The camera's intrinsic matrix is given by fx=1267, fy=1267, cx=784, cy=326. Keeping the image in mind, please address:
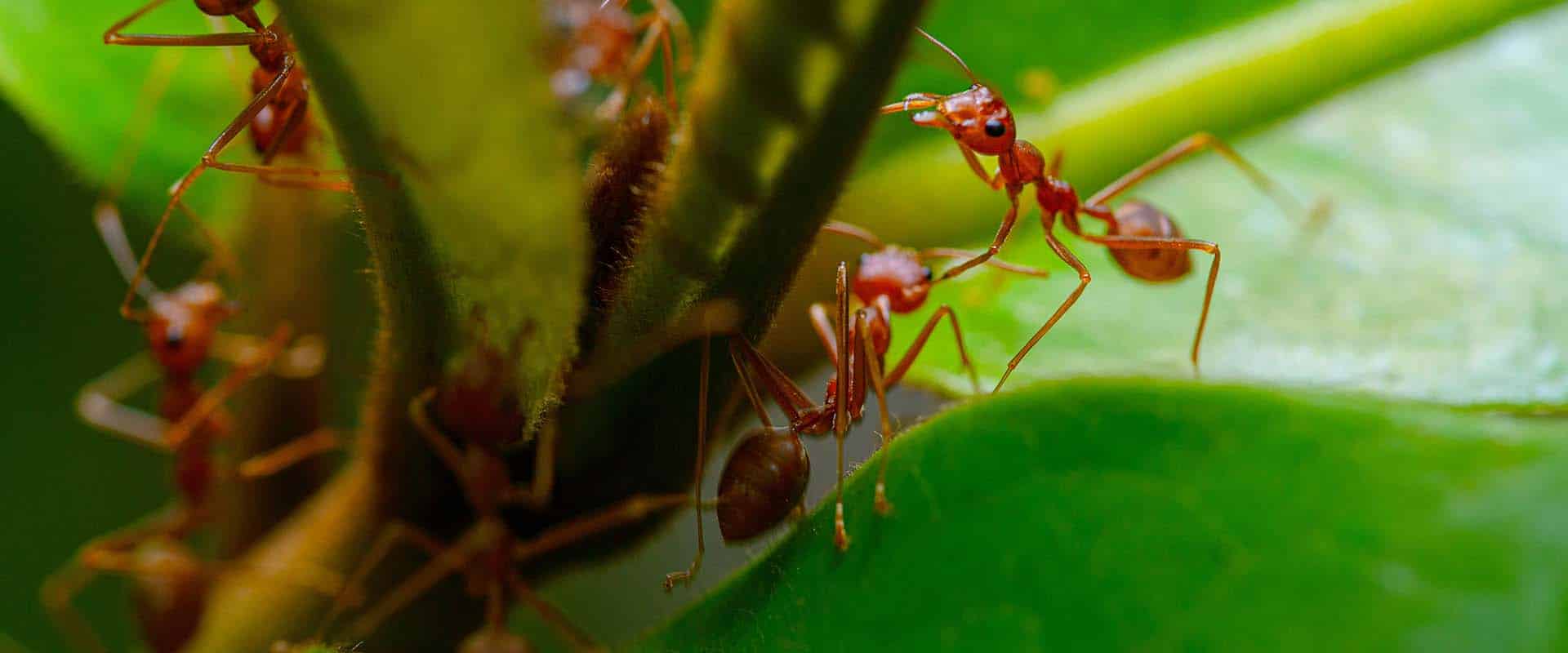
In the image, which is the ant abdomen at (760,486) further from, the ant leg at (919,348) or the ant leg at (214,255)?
the ant leg at (214,255)

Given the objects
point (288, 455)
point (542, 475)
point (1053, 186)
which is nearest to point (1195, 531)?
point (542, 475)

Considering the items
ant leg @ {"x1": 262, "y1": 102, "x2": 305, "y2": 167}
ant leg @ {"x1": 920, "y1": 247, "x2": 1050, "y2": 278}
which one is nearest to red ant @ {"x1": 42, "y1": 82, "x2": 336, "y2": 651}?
ant leg @ {"x1": 262, "y1": 102, "x2": 305, "y2": 167}

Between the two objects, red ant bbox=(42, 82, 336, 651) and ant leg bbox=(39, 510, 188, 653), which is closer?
red ant bbox=(42, 82, 336, 651)

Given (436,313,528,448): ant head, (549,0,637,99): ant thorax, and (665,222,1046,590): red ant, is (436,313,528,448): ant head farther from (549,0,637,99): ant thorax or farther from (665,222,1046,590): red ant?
(549,0,637,99): ant thorax

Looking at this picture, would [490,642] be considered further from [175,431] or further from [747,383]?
[175,431]

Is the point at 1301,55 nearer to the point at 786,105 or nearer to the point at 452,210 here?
the point at 786,105

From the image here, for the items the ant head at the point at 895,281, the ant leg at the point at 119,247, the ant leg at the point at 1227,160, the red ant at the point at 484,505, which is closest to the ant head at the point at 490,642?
the red ant at the point at 484,505

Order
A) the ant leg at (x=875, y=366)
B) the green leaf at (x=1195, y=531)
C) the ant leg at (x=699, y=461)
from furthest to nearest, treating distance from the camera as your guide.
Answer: the ant leg at (x=875, y=366) → the ant leg at (x=699, y=461) → the green leaf at (x=1195, y=531)
